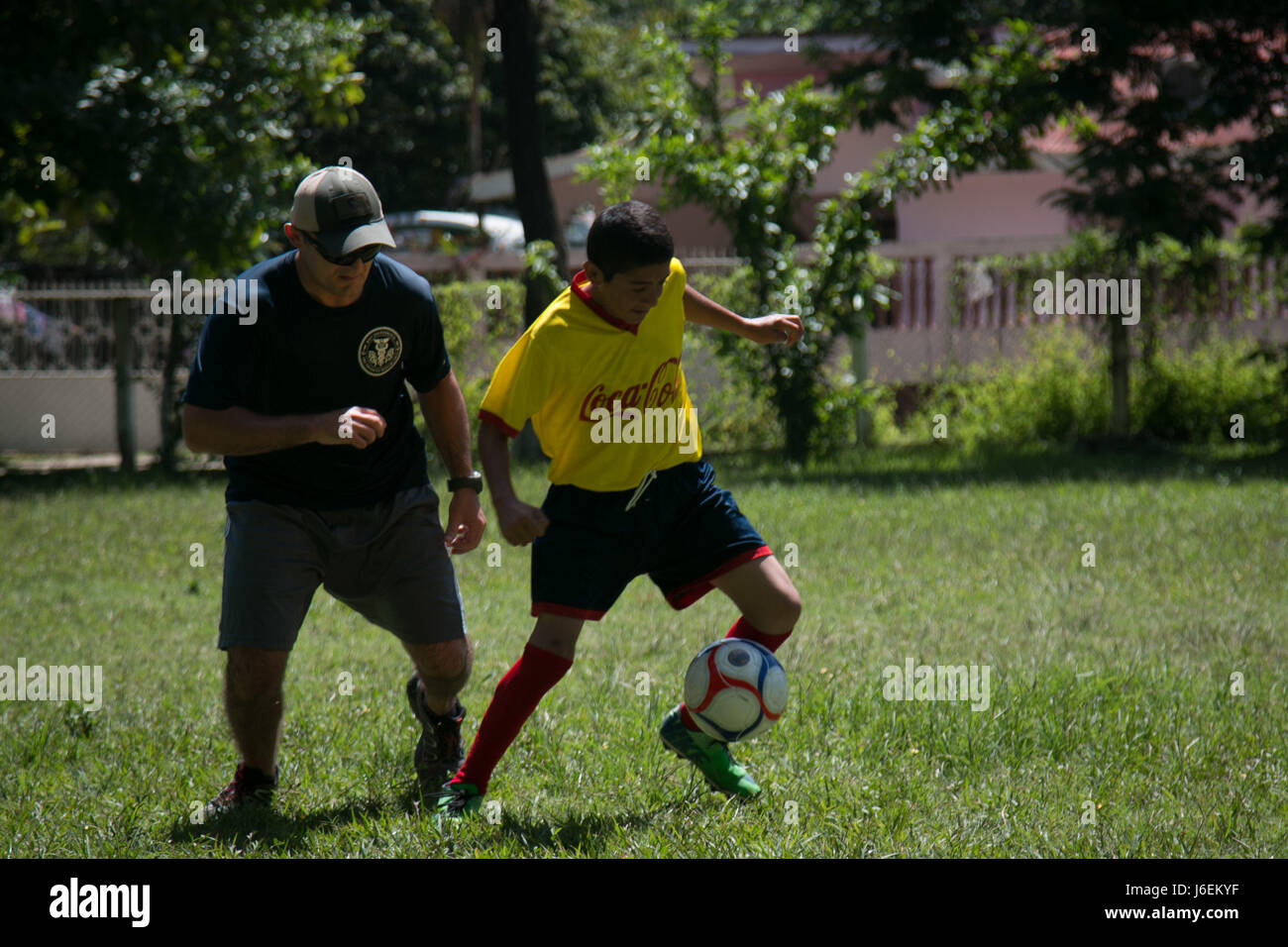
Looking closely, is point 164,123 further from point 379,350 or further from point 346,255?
point 346,255

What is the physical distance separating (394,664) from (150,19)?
33.9ft

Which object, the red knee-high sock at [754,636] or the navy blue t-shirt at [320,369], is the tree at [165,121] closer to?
the navy blue t-shirt at [320,369]

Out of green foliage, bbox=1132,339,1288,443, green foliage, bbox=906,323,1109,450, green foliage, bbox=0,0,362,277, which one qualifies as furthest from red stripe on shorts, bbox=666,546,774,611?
green foliage, bbox=1132,339,1288,443

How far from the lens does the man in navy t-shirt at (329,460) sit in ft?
12.6

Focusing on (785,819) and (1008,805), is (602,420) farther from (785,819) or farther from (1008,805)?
(1008,805)

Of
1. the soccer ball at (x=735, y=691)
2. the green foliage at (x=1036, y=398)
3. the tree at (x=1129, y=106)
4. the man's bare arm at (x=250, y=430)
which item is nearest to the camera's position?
the man's bare arm at (x=250, y=430)

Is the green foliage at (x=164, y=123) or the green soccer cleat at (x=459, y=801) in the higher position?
the green foliage at (x=164, y=123)

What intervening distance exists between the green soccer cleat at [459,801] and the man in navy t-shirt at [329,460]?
1.05 feet

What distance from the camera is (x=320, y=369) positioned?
405cm

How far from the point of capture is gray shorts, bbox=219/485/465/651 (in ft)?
13.3

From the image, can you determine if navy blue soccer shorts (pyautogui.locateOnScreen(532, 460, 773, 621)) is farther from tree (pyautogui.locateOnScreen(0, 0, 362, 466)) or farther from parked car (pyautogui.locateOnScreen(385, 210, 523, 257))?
parked car (pyautogui.locateOnScreen(385, 210, 523, 257))

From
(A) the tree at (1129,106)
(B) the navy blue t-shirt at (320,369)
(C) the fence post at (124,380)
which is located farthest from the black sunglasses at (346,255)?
(C) the fence post at (124,380)

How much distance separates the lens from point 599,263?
400 centimetres
